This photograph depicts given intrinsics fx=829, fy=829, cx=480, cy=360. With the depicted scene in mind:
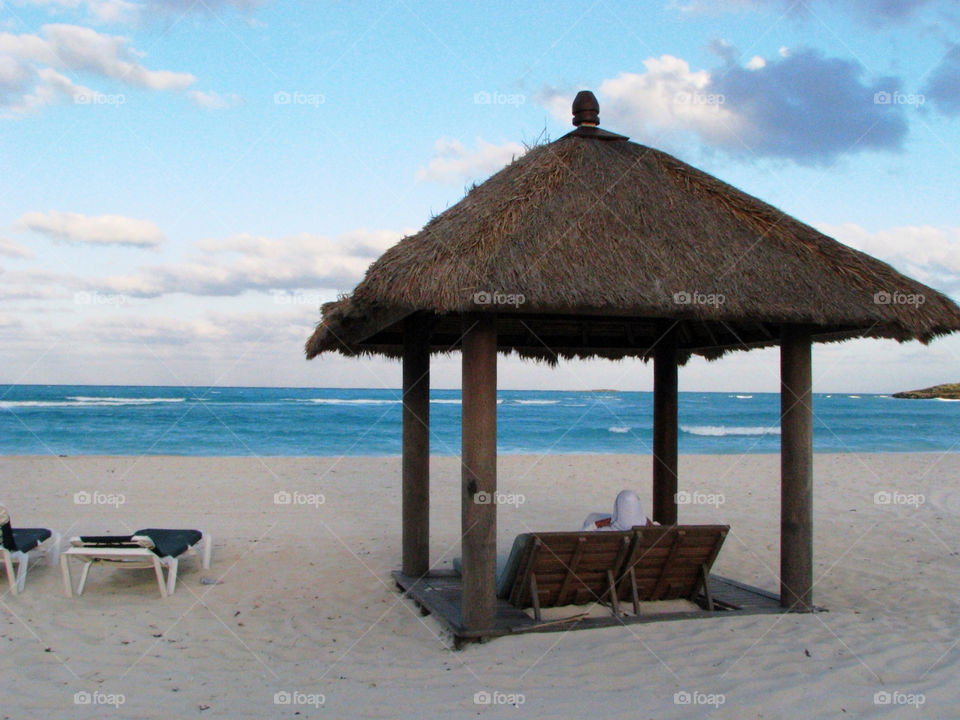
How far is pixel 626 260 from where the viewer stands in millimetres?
4734

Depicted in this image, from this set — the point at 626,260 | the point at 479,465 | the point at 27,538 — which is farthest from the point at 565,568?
the point at 27,538

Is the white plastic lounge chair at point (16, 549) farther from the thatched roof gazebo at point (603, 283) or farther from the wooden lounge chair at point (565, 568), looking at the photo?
the wooden lounge chair at point (565, 568)

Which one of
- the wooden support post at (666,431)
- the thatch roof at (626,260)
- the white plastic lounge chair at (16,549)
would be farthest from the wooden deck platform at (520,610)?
the white plastic lounge chair at (16,549)

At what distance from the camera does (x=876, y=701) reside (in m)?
3.78

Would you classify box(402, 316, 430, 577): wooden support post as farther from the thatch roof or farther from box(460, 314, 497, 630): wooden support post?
box(460, 314, 497, 630): wooden support post

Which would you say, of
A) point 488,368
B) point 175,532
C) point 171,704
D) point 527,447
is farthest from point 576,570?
point 527,447

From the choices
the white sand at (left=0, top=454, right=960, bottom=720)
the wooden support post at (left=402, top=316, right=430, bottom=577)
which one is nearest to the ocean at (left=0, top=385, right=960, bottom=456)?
the white sand at (left=0, top=454, right=960, bottom=720)

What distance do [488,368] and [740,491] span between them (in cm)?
971

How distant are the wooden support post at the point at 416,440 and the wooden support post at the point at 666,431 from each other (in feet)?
6.82

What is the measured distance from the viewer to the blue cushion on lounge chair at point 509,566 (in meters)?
4.97

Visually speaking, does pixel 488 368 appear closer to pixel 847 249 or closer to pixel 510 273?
pixel 510 273

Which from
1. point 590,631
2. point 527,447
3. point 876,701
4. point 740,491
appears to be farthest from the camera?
point 527,447

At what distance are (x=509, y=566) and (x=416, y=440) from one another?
56.9 inches

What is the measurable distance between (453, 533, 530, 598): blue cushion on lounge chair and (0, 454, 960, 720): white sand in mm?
522
